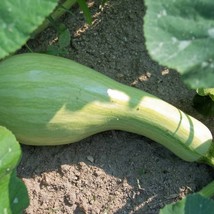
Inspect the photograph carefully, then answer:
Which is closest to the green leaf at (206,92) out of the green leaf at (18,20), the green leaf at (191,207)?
the green leaf at (191,207)

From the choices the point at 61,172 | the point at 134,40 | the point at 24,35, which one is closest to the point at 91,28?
the point at 134,40

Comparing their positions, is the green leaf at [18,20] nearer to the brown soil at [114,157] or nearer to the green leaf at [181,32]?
the green leaf at [181,32]

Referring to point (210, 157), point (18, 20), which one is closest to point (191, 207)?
point (210, 157)

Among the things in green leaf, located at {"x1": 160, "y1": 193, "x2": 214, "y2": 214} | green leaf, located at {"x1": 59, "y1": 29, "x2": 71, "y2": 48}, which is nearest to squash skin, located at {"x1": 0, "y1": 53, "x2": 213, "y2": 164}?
green leaf, located at {"x1": 59, "y1": 29, "x2": 71, "y2": 48}

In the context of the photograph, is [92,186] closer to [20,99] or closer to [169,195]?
[169,195]

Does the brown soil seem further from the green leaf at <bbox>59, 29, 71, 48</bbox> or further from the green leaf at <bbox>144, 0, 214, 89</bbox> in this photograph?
the green leaf at <bbox>144, 0, 214, 89</bbox>

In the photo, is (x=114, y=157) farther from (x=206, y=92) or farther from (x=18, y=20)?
(x=18, y=20)
